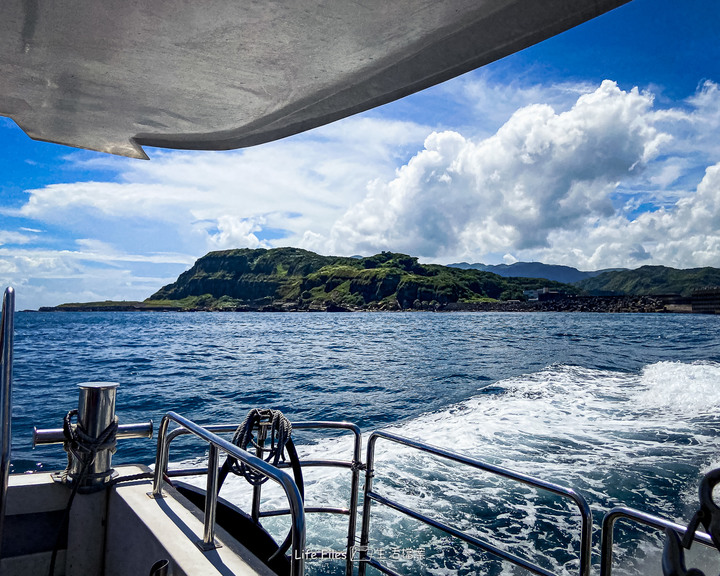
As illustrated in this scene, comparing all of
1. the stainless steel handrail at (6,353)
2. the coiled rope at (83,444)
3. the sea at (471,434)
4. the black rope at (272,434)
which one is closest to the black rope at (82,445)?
the coiled rope at (83,444)

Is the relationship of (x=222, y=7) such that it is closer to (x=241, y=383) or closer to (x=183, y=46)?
(x=183, y=46)

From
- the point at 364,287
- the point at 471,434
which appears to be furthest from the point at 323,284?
the point at 471,434

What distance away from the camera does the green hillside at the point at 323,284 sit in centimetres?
11175

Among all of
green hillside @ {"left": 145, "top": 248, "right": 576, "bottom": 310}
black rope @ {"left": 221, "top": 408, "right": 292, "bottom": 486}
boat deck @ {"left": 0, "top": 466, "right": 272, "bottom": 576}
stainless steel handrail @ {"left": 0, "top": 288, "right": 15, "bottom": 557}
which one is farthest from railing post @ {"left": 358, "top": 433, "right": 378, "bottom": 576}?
green hillside @ {"left": 145, "top": 248, "right": 576, "bottom": 310}

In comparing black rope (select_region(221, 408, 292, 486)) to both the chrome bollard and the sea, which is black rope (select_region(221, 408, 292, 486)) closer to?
the sea

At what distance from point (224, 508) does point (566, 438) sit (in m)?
7.76

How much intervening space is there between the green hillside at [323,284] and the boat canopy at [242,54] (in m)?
108

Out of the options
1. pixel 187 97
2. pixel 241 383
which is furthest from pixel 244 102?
pixel 241 383

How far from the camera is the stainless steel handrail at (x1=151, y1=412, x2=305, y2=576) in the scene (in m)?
1.31

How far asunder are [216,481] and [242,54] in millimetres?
1382

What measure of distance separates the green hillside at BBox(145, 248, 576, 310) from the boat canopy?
10820 centimetres

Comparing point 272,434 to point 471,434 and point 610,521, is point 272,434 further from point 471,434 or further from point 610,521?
point 471,434

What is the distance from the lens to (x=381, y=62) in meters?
1.42

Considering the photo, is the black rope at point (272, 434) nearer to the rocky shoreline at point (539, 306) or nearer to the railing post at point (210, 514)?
the railing post at point (210, 514)
